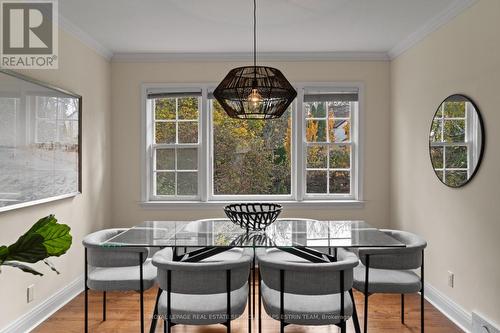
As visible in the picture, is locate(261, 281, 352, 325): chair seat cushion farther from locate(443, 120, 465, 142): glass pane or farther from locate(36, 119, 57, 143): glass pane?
locate(36, 119, 57, 143): glass pane

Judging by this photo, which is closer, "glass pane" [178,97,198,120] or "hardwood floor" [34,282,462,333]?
"hardwood floor" [34,282,462,333]

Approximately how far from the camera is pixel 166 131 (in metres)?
4.60

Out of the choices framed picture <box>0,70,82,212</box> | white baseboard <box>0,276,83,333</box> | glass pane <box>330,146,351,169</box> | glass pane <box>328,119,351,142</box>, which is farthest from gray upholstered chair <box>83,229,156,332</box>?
glass pane <box>328,119,351,142</box>

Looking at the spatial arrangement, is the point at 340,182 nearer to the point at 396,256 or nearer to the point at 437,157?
the point at 437,157

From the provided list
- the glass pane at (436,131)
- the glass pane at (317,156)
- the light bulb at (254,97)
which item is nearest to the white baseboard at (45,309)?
the light bulb at (254,97)

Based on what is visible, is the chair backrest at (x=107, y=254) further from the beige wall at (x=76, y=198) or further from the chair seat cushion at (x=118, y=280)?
the beige wall at (x=76, y=198)

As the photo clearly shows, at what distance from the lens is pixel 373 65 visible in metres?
4.47

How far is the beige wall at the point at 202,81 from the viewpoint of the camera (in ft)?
14.7

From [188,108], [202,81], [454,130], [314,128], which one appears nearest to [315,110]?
[314,128]

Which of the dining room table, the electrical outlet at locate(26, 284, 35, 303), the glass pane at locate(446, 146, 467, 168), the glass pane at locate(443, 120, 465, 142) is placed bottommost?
the electrical outlet at locate(26, 284, 35, 303)

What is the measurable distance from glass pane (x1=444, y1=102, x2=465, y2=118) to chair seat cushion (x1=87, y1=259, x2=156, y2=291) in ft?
8.70

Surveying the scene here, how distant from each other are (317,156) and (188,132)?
156 cm

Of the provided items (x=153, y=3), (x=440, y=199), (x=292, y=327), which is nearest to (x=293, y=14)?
(x=153, y=3)

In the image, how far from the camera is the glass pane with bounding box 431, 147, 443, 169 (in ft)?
10.9
